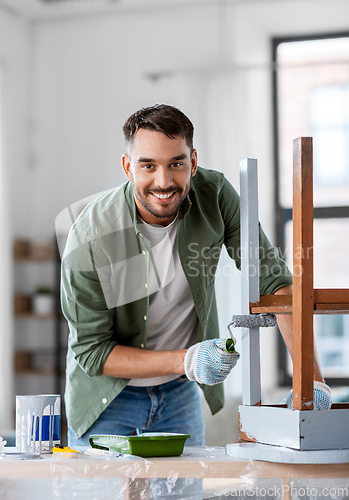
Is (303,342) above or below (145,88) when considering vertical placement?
below

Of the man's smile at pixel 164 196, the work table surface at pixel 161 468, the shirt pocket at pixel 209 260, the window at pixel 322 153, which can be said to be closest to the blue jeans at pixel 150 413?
the shirt pocket at pixel 209 260

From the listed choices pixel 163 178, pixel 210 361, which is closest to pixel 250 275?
pixel 210 361

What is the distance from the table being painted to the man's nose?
578 mm

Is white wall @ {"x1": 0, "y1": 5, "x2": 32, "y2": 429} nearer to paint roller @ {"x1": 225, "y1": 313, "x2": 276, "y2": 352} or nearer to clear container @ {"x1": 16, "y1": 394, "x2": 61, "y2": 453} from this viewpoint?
clear container @ {"x1": 16, "y1": 394, "x2": 61, "y2": 453}

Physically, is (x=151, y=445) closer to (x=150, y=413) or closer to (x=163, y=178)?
(x=150, y=413)

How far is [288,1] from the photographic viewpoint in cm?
386

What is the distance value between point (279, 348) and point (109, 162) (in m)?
1.67

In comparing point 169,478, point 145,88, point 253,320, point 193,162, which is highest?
point 145,88

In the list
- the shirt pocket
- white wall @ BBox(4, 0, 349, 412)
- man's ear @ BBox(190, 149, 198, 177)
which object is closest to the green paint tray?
the shirt pocket

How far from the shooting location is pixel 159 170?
1.38 m

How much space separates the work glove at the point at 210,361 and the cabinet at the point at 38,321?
282 centimetres

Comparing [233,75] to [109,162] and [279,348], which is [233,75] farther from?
[279,348]

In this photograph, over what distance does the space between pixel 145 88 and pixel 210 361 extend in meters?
3.22

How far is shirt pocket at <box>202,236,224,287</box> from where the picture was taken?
157 cm
